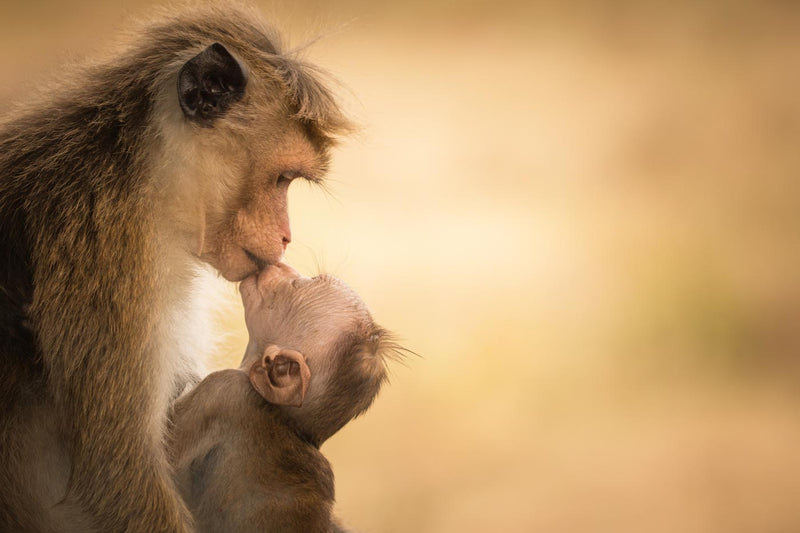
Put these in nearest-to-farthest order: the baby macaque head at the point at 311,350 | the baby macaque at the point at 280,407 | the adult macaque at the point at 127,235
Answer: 1. the adult macaque at the point at 127,235
2. the baby macaque at the point at 280,407
3. the baby macaque head at the point at 311,350

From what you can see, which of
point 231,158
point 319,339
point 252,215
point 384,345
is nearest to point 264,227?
point 252,215

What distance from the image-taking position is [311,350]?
2.28 meters

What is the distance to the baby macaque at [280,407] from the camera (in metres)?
2.13

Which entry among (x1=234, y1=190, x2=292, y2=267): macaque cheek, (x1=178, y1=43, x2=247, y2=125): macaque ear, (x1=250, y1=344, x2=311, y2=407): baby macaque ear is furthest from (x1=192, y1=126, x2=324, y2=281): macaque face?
(x1=250, y1=344, x2=311, y2=407): baby macaque ear

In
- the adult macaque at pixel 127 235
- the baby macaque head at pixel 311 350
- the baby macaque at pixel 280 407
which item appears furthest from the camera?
the baby macaque head at pixel 311 350

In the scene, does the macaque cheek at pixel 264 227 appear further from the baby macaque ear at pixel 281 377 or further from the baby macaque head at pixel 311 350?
the baby macaque ear at pixel 281 377

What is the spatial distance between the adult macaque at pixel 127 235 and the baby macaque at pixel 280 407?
8cm

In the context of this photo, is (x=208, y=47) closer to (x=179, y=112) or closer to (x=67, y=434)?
(x=179, y=112)

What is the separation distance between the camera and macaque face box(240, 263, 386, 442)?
227 cm

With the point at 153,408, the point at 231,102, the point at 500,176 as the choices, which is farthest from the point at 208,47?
the point at 500,176

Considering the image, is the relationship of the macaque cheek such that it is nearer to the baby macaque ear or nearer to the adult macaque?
the adult macaque

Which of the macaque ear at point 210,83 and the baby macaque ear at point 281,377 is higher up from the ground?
the macaque ear at point 210,83

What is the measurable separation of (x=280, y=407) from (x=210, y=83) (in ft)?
2.50

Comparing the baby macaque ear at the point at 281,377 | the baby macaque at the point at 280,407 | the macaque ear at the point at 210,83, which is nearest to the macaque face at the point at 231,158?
the macaque ear at the point at 210,83
